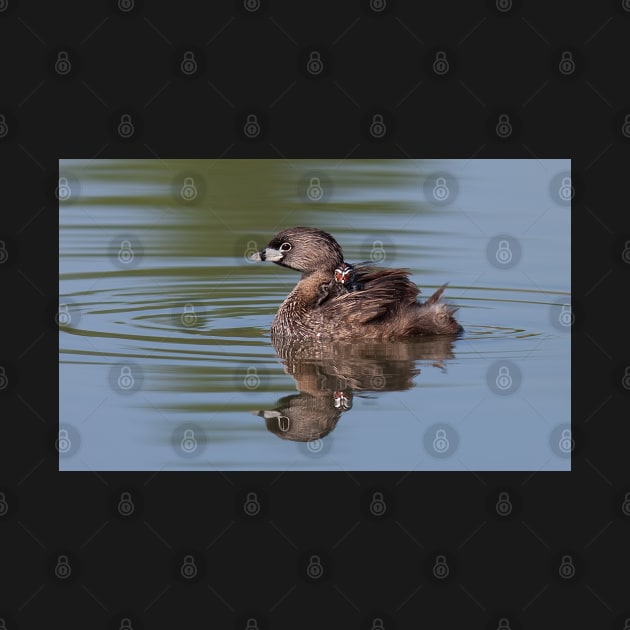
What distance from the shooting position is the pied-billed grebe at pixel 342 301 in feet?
42.5

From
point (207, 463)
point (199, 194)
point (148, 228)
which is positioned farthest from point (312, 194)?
point (207, 463)

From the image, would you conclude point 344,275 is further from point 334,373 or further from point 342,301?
point 334,373

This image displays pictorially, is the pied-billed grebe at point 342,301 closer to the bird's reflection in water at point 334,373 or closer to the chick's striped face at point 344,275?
the chick's striped face at point 344,275

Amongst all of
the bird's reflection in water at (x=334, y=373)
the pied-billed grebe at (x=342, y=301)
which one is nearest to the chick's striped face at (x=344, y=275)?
the pied-billed grebe at (x=342, y=301)

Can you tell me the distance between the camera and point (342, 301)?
13.1m

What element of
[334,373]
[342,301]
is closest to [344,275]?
[342,301]

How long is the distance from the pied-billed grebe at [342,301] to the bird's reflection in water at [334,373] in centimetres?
13

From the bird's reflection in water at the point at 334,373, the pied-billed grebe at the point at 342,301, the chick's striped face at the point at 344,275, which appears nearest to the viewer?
the bird's reflection in water at the point at 334,373

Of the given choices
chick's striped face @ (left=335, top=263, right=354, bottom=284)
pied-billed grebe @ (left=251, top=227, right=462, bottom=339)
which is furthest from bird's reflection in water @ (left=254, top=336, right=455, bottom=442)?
chick's striped face @ (left=335, top=263, right=354, bottom=284)

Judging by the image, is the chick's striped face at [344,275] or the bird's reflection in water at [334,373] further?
the chick's striped face at [344,275]

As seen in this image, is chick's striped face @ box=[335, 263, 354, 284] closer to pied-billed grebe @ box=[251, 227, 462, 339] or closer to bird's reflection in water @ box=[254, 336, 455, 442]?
pied-billed grebe @ box=[251, 227, 462, 339]

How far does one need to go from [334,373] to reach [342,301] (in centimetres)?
134

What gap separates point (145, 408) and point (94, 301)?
3.92 metres

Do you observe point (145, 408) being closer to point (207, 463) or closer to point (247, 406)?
point (247, 406)
